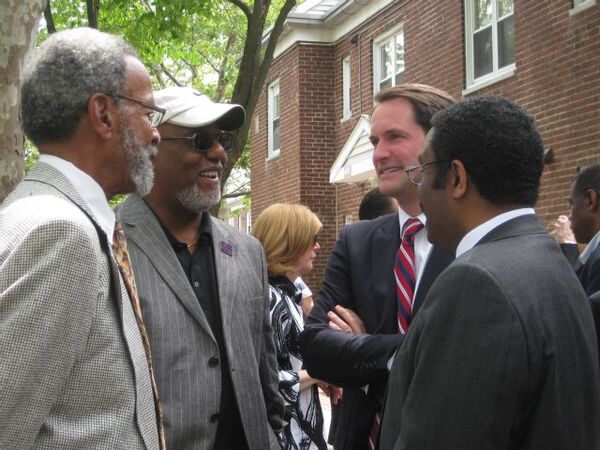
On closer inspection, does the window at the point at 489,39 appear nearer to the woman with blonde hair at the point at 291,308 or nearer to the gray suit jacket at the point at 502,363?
the woman with blonde hair at the point at 291,308

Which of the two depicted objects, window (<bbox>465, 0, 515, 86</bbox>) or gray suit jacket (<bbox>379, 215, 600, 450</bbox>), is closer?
gray suit jacket (<bbox>379, 215, 600, 450</bbox>)

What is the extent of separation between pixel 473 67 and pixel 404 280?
40.4 feet

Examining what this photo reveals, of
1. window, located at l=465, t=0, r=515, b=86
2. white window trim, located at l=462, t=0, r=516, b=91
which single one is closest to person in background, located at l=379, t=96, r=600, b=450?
white window trim, located at l=462, t=0, r=516, b=91

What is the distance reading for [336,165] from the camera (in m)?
19.3

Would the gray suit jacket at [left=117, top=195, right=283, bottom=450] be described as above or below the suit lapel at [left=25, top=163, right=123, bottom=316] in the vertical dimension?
below

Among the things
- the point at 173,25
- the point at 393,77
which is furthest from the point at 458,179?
the point at 393,77

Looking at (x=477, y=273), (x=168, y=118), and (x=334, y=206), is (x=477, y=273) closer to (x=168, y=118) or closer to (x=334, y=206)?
(x=168, y=118)

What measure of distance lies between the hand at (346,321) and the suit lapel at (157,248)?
0.49 meters

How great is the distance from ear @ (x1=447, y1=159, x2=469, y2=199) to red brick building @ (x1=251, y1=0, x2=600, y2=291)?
975 cm

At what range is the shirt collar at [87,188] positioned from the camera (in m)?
Answer: 2.64

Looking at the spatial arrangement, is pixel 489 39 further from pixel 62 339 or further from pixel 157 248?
pixel 62 339

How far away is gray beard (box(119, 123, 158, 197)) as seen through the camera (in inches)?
112

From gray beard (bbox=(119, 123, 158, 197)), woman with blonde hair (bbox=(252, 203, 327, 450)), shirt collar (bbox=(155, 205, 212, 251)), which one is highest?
A: gray beard (bbox=(119, 123, 158, 197))

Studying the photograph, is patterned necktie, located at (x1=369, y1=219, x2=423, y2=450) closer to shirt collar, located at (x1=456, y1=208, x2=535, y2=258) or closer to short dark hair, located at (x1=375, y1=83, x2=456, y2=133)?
short dark hair, located at (x1=375, y1=83, x2=456, y2=133)
